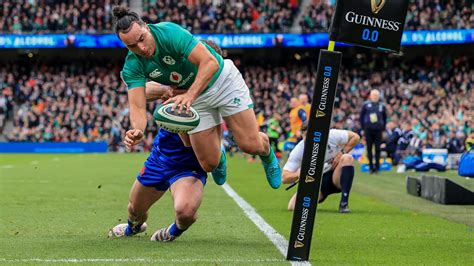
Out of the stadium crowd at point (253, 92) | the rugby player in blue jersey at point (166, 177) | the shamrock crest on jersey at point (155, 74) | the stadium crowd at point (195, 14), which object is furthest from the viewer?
the stadium crowd at point (195, 14)

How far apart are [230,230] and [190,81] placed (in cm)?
210

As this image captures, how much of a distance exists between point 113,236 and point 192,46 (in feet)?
7.48

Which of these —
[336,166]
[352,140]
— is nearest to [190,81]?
[352,140]

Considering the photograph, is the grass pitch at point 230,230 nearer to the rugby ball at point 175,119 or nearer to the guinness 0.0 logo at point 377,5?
the rugby ball at point 175,119

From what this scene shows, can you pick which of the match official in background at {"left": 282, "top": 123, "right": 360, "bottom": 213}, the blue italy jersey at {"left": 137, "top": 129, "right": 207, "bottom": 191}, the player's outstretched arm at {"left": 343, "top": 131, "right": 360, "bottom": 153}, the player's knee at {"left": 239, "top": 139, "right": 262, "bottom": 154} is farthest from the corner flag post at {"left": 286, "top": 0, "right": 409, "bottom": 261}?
the player's outstretched arm at {"left": 343, "top": 131, "right": 360, "bottom": 153}

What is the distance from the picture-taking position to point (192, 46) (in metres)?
7.47

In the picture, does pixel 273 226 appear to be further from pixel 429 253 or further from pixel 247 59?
pixel 247 59

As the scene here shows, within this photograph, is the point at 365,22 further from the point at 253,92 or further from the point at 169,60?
the point at 253,92

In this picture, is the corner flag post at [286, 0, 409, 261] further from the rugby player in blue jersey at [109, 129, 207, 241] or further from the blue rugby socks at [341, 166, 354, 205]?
the blue rugby socks at [341, 166, 354, 205]

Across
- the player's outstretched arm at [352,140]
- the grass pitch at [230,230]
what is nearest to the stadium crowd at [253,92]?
the grass pitch at [230,230]

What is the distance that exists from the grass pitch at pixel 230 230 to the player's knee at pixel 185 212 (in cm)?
23

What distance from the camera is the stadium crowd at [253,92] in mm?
42906

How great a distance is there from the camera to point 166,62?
7668 mm

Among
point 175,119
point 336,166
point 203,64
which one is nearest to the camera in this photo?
point 175,119
